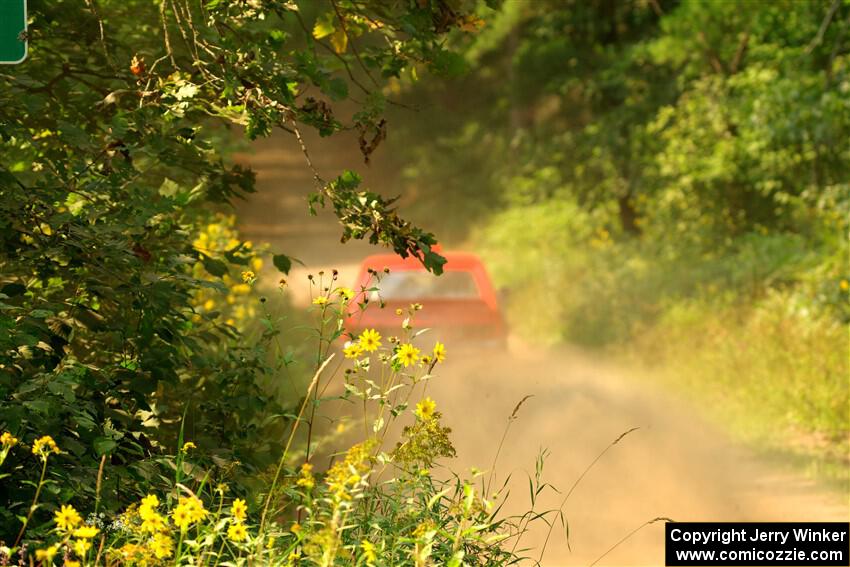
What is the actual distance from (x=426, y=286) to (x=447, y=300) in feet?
1.67

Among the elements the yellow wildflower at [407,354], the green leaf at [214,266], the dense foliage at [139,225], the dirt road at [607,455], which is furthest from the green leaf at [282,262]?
the yellow wildflower at [407,354]

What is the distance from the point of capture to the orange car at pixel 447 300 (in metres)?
14.4

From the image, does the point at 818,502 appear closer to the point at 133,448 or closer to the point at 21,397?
the point at 133,448

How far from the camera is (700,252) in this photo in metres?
22.6

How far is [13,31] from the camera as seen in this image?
18.2ft

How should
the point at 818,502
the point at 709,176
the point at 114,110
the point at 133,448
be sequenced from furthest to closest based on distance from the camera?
the point at 709,176, the point at 818,502, the point at 114,110, the point at 133,448

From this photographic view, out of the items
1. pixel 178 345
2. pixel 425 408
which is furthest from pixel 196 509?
pixel 178 345

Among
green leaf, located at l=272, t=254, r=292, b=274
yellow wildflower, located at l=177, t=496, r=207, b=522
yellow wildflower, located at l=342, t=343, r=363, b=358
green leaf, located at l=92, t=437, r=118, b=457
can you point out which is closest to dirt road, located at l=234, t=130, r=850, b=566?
green leaf, located at l=272, t=254, r=292, b=274

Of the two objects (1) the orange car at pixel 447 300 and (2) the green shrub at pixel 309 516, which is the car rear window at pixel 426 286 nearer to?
(1) the orange car at pixel 447 300

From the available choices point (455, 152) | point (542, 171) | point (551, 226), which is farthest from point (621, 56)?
point (455, 152)

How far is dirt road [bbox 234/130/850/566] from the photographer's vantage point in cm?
1010

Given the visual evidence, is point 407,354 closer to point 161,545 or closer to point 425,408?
point 425,408

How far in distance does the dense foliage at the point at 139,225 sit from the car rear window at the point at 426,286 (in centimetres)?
786

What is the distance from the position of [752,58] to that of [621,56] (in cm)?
416
